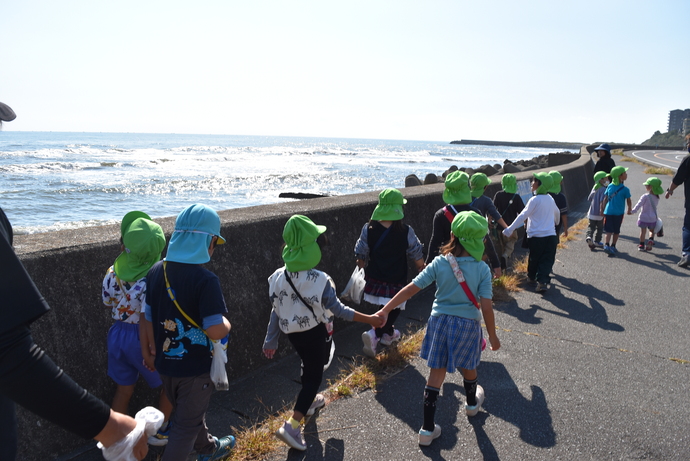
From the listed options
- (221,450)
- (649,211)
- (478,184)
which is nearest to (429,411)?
(221,450)

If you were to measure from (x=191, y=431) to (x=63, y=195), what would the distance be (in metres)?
23.2

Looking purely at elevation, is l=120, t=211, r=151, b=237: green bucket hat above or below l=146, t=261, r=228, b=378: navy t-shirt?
above

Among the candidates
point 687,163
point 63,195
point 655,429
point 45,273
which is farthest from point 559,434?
point 63,195

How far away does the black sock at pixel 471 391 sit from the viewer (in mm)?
3408

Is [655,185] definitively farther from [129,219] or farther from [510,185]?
[129,219]

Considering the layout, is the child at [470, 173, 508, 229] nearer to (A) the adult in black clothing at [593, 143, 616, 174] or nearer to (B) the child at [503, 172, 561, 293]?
(B) the child at [503, 172, 561, 293]

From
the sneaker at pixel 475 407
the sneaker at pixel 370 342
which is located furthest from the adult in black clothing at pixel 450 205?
the sneaker at pixel 475 407

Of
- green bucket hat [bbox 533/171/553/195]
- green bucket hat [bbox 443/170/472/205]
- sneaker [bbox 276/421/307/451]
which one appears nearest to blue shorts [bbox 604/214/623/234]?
green bucket hat [bbox 533/171/553/195]

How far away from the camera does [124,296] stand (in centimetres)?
288

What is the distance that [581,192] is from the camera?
1563cm

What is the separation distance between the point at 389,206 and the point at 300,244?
1.48 meters

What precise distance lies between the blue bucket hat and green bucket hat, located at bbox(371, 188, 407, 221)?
6.47 feet

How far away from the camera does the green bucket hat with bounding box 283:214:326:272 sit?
3098mm

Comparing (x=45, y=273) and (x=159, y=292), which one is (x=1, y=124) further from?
(x=45, y=273)
